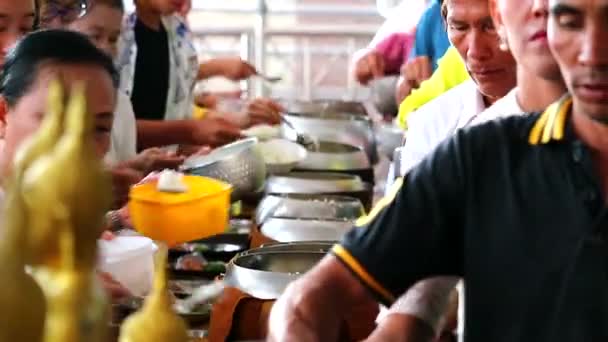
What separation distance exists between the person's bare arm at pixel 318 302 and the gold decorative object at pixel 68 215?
1.09 feet

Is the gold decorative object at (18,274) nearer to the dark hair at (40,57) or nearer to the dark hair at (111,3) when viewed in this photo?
the dark hair at (40,57)

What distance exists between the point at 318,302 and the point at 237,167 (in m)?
1.14

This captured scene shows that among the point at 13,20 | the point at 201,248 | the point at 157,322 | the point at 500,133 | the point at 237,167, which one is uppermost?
the point at 13,20

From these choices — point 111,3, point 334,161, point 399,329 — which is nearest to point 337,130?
point 334,161

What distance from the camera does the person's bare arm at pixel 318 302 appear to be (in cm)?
91

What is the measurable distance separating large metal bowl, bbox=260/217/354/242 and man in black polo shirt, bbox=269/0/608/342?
70 centimetres

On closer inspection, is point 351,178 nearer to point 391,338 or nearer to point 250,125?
point 250,125

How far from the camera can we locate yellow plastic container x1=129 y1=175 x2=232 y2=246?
1620mm

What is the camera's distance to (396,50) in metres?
3.51

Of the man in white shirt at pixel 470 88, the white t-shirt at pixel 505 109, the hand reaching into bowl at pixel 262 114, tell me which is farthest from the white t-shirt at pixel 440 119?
the hand reaching into bowl at pixel 262 114

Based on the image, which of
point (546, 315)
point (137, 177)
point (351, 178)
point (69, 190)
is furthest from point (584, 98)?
point (351, 178)

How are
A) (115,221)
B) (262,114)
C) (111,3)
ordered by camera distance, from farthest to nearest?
1. (262,114)
2. (111,3)
3. (115,221)

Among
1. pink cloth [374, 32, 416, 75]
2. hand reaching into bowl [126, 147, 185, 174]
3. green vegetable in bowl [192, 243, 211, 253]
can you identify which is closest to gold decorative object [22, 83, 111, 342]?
green vegetable in bowl [192, 243, 211, 253]

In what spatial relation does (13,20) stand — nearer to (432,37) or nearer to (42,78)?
(42,78)
